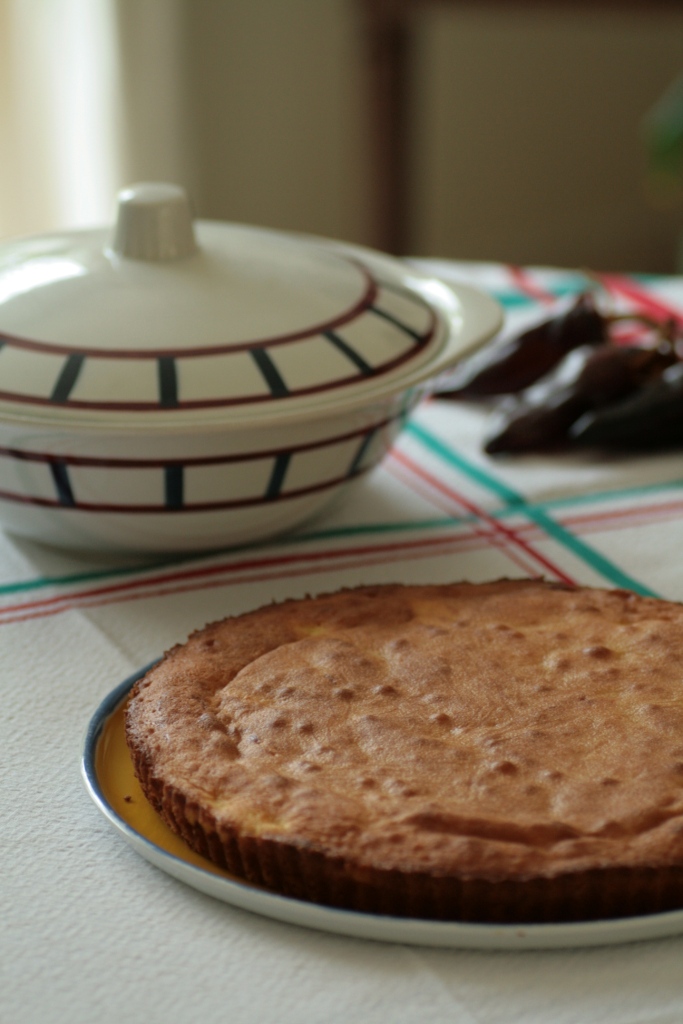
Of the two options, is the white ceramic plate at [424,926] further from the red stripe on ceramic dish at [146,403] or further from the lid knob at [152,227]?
the lid knob at [152,227]

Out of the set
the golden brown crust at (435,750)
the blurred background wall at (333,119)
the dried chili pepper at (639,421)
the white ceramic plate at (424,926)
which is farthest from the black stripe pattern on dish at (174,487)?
the blurred background wall at (333,119)

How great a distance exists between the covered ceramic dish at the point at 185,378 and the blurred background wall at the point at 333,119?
1977 mm

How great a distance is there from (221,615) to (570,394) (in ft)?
1.47

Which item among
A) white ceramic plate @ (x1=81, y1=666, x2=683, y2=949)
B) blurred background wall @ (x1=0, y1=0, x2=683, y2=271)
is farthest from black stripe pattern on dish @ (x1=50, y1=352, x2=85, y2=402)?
blurred background wall @ (x1=0, y1=0, x2=683, y2=271)

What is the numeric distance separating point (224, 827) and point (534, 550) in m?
0.44

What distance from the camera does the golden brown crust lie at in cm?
47

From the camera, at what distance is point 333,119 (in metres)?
3.26

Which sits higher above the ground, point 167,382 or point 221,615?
point 167,382

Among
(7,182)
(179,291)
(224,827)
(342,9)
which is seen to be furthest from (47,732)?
(342,9)

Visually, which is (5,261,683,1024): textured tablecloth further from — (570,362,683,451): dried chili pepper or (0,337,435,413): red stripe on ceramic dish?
(0,337,435,413): red stripe on ceramic dish

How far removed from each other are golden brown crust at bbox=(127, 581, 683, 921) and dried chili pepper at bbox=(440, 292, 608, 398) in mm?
495

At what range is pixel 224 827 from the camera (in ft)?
1.63

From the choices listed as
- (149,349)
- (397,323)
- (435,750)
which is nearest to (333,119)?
(397,323)

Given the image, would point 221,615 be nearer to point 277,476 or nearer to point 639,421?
point 277,476
